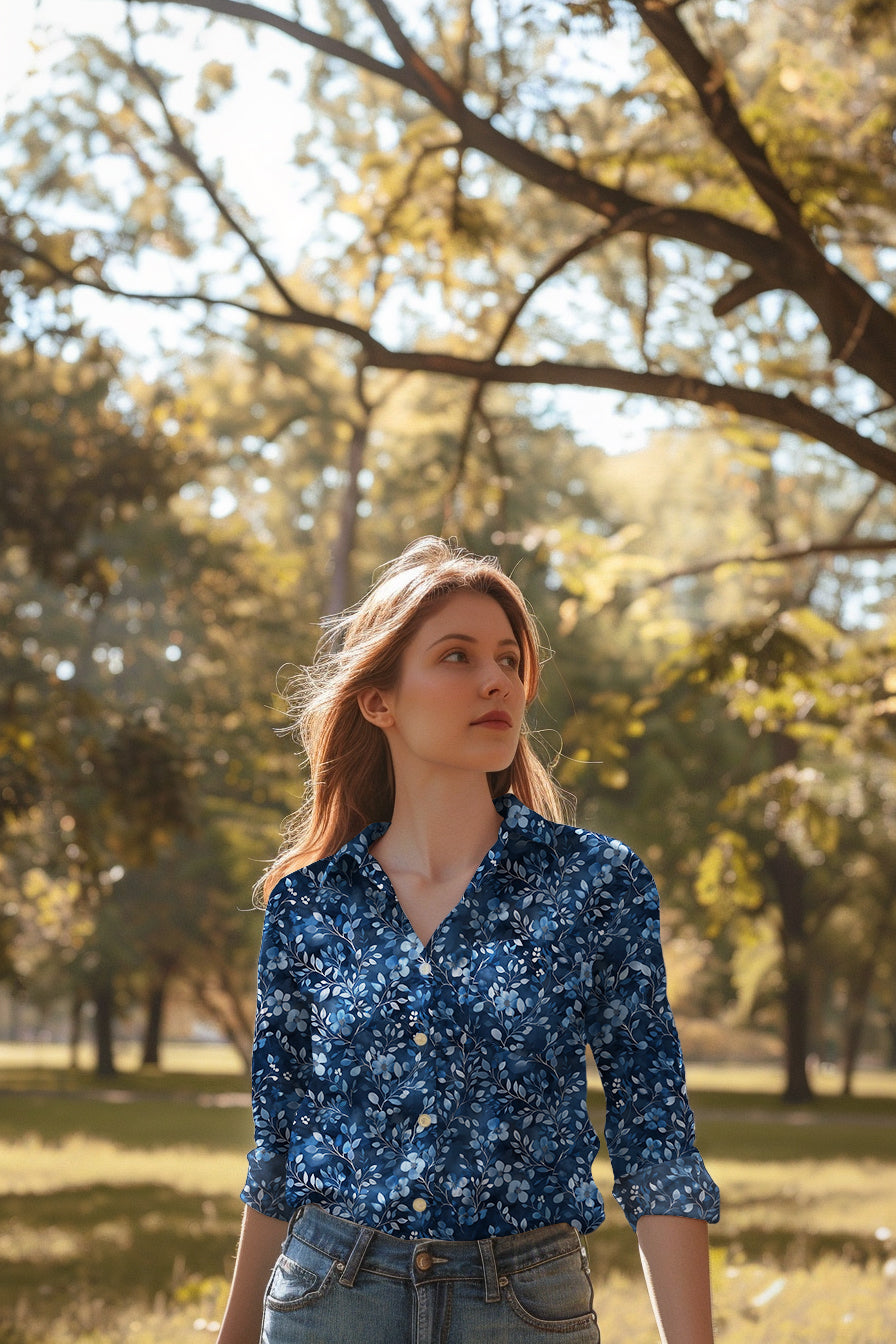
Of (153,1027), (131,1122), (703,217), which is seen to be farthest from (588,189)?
(153,1027)

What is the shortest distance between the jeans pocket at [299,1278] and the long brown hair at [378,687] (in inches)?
24.1

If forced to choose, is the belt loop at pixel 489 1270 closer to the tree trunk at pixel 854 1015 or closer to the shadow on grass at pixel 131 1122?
the shadow on grass at pixel 131 1122

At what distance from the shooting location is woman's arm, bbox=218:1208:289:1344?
2203mm

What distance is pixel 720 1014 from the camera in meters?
56.9

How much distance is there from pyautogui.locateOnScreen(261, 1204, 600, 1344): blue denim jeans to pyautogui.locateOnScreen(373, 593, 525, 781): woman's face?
72 centimetres

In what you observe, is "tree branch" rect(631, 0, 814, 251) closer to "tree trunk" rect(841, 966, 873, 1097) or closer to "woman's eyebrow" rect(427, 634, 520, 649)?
"woman's eyebrow" rect(427, 634, 520, 649)

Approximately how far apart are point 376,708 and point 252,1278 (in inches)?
36.1

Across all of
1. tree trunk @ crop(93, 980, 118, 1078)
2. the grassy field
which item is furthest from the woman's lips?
tree trunk @ crop(93, 980, 118, 1078)

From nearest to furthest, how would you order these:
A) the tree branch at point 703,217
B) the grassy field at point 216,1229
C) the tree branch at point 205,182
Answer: the tree branch at point 703,217
the tree branch at point 205,182
the grassy field at point 216,1229

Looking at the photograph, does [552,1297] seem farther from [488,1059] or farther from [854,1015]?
[854,1015]

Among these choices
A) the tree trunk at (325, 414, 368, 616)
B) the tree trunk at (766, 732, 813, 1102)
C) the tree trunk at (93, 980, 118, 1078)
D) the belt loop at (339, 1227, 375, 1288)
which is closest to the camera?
the belt loop at (339, 1227, 375, 1288)

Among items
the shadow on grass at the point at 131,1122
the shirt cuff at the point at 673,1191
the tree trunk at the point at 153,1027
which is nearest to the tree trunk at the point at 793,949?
the shadow on grass at the point at 131,1122

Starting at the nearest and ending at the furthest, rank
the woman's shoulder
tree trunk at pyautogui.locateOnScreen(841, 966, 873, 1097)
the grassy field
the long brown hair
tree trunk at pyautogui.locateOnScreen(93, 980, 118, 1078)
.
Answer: the woman's shoulder, the long brown hair, the grassy field, tree trunk at pyautogui.locateOnScreen(841, 966, 873, 1097), tree trunk at pyautogui.locateOnScreen(93, 980, 118, 1078)

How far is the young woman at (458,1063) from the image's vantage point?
197 centimetres
